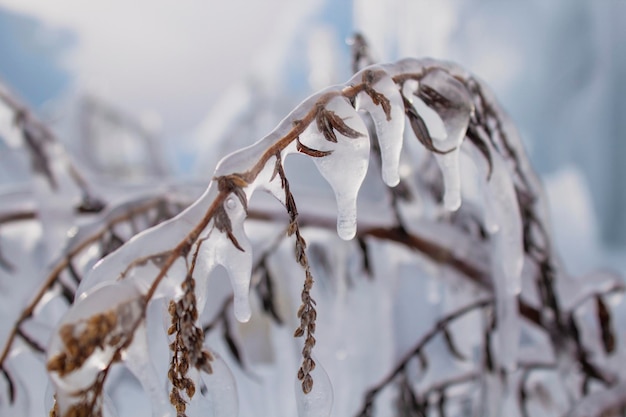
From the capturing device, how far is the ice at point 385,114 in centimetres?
58

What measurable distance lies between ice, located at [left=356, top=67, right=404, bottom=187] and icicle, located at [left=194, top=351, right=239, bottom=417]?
29 cm

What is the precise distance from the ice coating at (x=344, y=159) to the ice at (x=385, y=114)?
0.13 feet

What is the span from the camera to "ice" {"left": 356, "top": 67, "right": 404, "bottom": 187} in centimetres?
58

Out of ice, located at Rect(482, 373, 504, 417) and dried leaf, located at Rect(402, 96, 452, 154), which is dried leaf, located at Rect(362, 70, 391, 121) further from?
ice, located at Rect(482, 373, 504, 417)

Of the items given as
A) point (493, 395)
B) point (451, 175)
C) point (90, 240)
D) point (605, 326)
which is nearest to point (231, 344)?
point (90, 240)

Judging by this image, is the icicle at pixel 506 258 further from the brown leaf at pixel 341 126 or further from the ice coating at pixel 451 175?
the brown leaf at pixel 341 126

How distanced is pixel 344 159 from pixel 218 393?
279mm

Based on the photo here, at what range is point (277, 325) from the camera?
1249 millimetres

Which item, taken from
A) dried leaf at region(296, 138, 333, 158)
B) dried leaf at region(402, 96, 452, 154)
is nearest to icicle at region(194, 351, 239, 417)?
dried leaf at region(296, 138, 333, 158)

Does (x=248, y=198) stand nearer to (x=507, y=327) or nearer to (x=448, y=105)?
(x=448, y=105)

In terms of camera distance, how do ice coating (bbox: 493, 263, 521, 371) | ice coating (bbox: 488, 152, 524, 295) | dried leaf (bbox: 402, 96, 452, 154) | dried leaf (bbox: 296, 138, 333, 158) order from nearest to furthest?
dried leaf (bbox: 296, 138, 333, 158) → dried leaf (bbox: 402, 96, 452, 154) → ice coating (bbox: 488, 152, 524, 295) → ice coating (bbox: 493, 263, 521, 371)

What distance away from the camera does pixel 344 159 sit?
0.56m

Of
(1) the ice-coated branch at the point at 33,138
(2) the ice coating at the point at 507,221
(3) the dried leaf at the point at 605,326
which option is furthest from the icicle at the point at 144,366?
(3) the dried leaf at the point at 605,326

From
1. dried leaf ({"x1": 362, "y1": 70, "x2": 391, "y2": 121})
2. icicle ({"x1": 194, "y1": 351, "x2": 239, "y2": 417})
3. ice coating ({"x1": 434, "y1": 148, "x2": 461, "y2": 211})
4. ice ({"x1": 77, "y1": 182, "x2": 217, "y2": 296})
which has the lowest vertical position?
icicle ({"x1": 194, "y1": 351, "x2": 239, "y2": 417})
